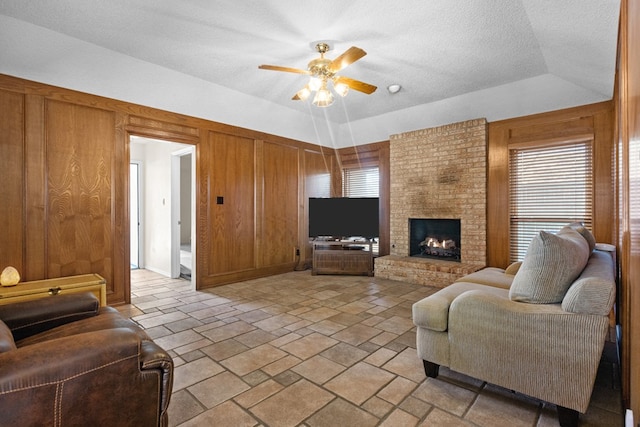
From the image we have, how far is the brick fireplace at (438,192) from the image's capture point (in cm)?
474

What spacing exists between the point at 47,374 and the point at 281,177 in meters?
4.71

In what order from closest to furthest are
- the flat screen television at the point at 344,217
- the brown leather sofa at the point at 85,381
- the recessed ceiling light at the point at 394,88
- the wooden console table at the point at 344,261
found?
the brown leather sofa at the point at 85,381
the recessed ceiling light at the point at 394,88
the wooden console table at the point at 344,261
the flat screen television at the point at 344,217

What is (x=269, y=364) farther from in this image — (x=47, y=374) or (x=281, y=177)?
(x=281, y=177)

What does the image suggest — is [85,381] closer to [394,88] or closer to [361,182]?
[394,88]

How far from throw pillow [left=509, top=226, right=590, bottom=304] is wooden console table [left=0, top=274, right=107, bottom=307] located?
356 cm

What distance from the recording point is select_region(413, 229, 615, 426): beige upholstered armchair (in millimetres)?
1582

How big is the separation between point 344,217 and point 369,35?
126 inches

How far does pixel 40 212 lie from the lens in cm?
322

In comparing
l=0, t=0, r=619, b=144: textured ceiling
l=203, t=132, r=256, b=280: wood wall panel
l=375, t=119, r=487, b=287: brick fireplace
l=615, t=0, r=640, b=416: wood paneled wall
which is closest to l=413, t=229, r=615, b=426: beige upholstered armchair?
l=615, t=0, r=640, b=416: wood paneled wall

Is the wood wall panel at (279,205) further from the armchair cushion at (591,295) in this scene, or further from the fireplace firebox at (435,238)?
the armchair cushion at (591,295)

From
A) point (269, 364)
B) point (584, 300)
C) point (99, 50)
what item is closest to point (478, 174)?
point (584, 300)

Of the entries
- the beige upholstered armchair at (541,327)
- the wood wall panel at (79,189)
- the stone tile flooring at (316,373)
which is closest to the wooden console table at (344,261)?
the stone tile flooring at (316,373)

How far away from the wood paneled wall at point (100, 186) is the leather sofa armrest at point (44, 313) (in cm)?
180

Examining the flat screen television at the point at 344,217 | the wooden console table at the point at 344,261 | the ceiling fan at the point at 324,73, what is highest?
the ceiling fan at the point at 324,73
